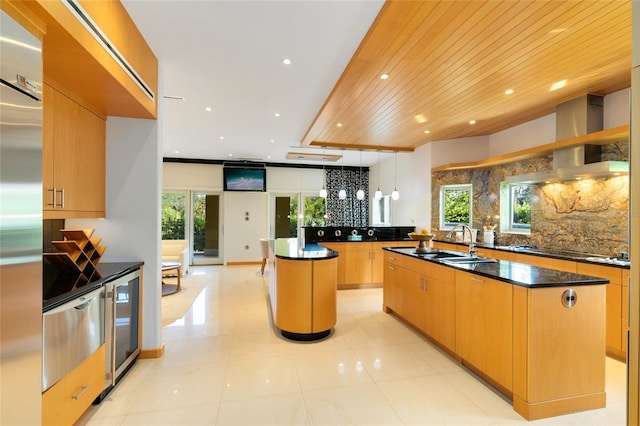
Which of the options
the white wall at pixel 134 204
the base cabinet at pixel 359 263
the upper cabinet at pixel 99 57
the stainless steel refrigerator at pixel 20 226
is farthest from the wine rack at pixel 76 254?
the base cabinet at pixel 359 263

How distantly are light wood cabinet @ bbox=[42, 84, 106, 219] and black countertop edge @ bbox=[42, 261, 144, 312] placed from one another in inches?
17.8

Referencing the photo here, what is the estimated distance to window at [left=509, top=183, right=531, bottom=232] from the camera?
15.4ft

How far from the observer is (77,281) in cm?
207

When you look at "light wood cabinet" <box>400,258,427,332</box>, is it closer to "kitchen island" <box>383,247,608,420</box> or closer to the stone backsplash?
"kitchen island" <box>383,247,608,420</box>

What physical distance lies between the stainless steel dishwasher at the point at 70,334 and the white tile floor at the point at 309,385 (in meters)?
0.54

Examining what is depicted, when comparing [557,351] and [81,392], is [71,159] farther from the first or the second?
[557,351]

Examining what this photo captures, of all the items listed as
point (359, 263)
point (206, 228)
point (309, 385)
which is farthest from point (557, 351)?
point (206, 228)

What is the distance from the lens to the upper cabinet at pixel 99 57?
152 cm

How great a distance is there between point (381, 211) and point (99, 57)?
24.8 feet

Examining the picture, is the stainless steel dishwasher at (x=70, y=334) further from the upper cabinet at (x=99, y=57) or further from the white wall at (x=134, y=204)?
the upper cabinet at (x=99, y=57)

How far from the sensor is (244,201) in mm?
8500

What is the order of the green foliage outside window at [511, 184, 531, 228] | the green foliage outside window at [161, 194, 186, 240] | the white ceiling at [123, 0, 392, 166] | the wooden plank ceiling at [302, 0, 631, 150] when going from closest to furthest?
the wooden plank ceiling at [302, 0, 631, 150] → the white ceiling at [123, 0, 392, 166] → the green foliage outside window at [511, 184, 531, 228] → the green foliage outside window at [161, 194, 186, 240]

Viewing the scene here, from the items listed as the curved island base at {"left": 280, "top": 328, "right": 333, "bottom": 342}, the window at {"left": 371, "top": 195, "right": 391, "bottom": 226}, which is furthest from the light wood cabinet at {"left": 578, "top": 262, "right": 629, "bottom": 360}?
the window at {"left": 371, "top": 195, "right": 391, "bottom": 226}

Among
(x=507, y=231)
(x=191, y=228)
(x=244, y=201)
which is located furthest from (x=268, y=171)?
(x=507, y=231)
